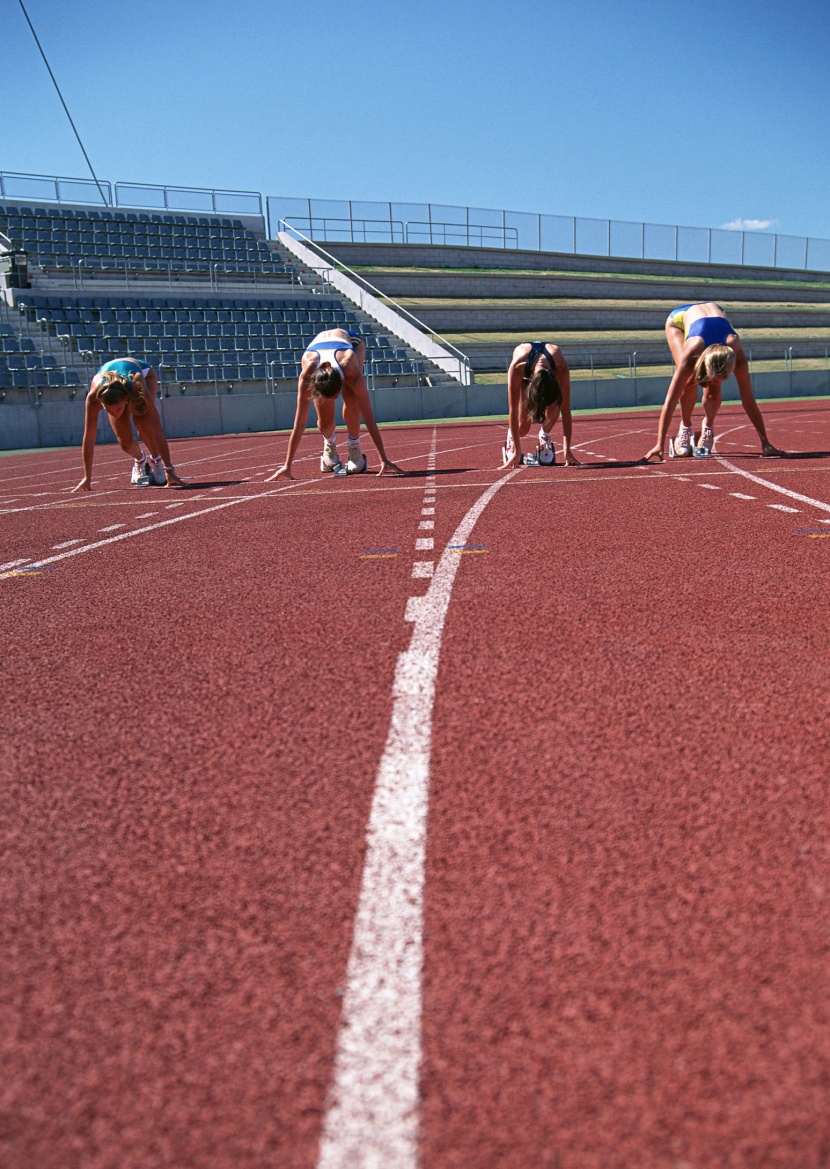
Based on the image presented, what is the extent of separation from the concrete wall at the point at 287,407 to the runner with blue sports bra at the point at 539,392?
17.3 metres

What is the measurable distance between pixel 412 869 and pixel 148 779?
0.99m

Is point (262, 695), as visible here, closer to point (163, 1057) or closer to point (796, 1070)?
point (163, 1057)

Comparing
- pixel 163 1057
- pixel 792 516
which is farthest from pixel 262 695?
pixel 792 516

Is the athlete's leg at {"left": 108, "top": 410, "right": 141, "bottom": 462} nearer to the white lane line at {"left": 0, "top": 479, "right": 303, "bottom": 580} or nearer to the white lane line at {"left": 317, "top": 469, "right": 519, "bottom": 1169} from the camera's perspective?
the white lane line at {"left": 0, "top": 479, "right": 303, "bottom": 580}

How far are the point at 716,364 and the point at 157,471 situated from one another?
21.5 ft

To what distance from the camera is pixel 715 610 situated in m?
4.64

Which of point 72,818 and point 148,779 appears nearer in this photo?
point 72,818

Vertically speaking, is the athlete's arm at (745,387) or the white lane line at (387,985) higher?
the athlete's arm at (745,387)

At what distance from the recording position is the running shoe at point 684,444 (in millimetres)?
12703

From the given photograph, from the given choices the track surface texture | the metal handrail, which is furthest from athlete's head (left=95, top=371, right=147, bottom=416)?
the metal handrail

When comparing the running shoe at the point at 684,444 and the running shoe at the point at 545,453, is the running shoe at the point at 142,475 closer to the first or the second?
the running shoe at the point at 545,453

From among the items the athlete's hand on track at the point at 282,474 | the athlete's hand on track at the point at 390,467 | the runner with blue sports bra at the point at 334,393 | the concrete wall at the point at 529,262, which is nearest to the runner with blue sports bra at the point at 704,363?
the athlete's hand on track at the point at 390,467

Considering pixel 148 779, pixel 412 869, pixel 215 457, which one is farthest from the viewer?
pixel 215 457

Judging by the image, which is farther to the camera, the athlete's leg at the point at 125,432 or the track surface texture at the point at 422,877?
the athlete's leg at the point at 125,432
